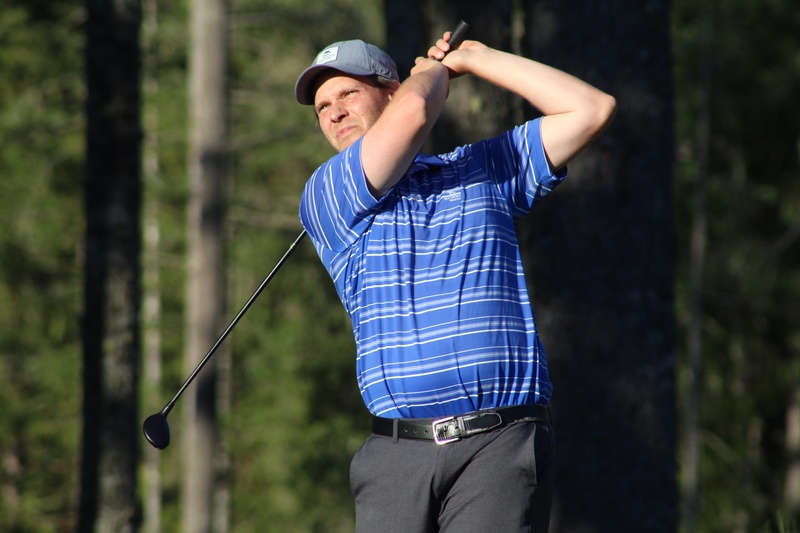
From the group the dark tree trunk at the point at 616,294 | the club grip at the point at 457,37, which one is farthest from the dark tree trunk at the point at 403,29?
the club grip at the point at 457,37

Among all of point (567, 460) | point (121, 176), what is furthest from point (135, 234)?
point (567, 460)

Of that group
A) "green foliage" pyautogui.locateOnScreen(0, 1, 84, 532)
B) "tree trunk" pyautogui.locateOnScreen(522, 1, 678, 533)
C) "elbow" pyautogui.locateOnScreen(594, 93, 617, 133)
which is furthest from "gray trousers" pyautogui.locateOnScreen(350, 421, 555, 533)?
"green foliage" pyautogui.locateOnScreen(0, 1, 84, 532)

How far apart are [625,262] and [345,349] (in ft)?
49.2

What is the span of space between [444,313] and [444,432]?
0.28 m

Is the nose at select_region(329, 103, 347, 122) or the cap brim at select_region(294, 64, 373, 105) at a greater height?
the cap brim at select_region(294, 64, 373, 105)

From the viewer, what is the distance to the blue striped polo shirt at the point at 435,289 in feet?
8.34

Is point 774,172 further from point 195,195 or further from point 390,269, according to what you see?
point 390,269

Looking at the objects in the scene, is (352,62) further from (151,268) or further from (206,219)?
(151,268)

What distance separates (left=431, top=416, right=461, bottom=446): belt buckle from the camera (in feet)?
8.38

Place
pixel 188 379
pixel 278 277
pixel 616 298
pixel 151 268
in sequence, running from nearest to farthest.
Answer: pixel 188 379 < pixel 616 298 < pixel 151 268 < pixel 278 277

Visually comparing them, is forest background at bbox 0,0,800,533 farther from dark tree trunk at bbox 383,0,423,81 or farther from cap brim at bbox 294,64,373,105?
cap brim at bbox 294,64,373,105

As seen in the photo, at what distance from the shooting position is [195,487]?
16.5 meters

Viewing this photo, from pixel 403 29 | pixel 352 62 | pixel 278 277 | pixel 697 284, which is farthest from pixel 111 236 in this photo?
pixel 278 277

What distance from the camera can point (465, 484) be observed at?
2.54 m
